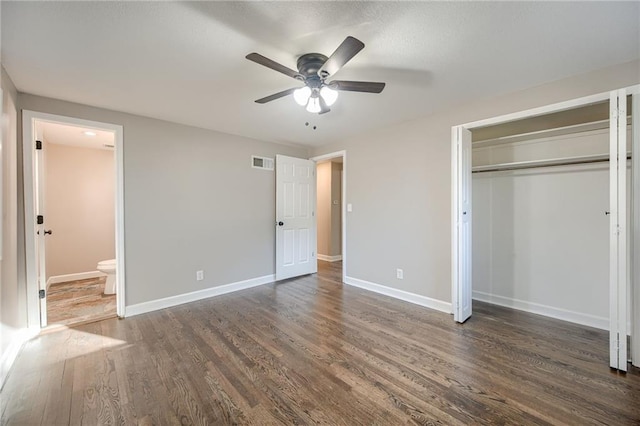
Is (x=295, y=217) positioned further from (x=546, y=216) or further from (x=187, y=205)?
(x=546, y=216)

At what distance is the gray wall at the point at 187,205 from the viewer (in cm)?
313

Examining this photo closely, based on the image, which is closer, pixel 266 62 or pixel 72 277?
pixel 266 62

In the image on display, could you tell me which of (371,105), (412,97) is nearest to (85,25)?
(371,105)

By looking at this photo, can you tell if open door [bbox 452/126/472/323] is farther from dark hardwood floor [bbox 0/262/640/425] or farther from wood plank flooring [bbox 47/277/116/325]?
wood plank flooring [bbox 47/277/116/325]

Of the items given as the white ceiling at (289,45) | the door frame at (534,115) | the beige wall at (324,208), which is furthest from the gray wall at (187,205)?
the door frame at (534,115)

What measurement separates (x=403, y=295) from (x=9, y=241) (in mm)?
4058

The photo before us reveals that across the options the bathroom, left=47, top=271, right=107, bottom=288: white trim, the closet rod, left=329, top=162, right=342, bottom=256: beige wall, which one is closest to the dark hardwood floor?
the closet rod

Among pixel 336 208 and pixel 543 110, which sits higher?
pixel 543 110

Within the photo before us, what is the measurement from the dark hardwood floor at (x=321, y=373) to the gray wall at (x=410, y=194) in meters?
0.69

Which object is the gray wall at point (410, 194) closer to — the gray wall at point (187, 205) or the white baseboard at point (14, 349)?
the gray wall at point (187, 205)

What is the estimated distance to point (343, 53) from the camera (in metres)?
1.58

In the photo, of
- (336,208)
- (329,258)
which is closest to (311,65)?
(336,208)

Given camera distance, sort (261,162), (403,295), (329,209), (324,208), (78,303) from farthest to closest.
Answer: (324,208) < (329,209) < (261,162) < (403,295) < (78,303)

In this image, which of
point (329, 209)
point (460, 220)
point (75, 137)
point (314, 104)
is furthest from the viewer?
point (329, 209)
